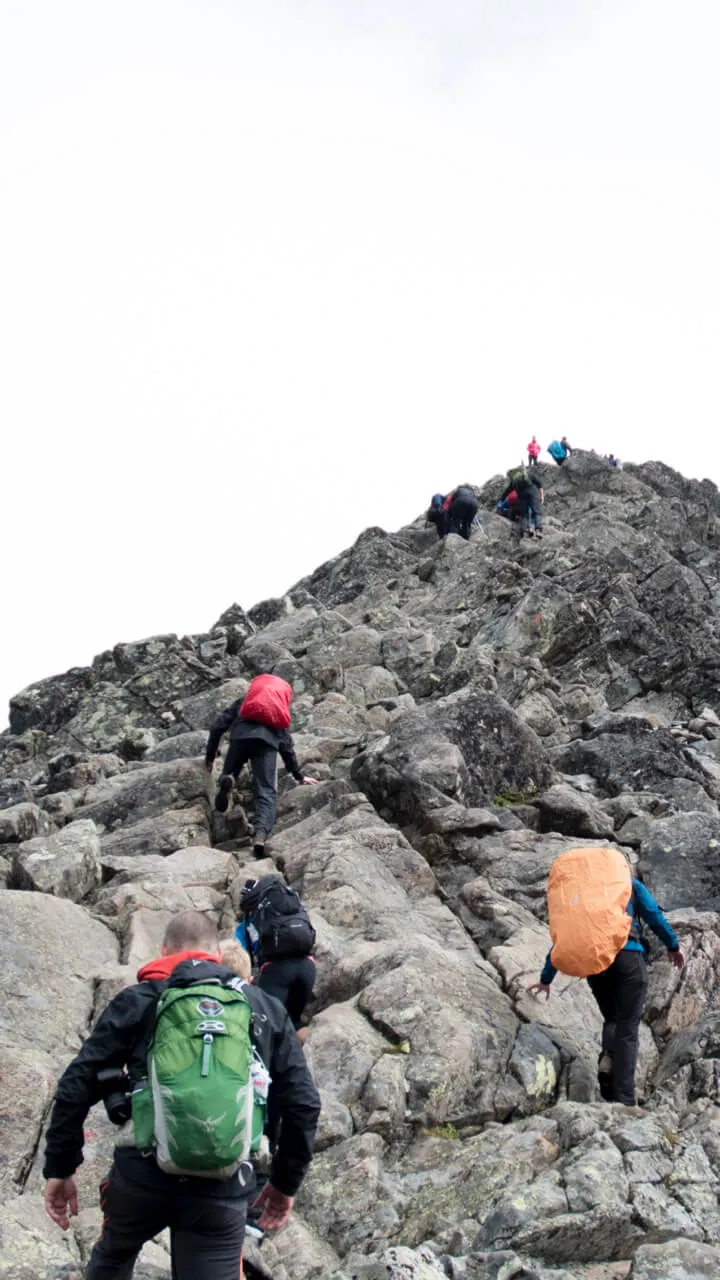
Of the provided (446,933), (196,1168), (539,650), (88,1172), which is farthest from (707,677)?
(196,1168)

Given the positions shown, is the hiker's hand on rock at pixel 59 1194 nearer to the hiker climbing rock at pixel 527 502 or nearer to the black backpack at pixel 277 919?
the black backpack at pixel 277 919

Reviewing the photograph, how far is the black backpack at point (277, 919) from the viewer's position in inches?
420

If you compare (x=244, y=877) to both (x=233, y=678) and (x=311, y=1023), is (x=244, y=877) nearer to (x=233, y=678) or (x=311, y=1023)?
(x=311, y=1023)

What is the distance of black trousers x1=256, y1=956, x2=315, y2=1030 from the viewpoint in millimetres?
10688

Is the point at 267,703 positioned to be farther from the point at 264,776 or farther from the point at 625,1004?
the point at 625,1004

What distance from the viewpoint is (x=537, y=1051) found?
11773mm

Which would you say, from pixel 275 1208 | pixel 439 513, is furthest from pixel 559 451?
pixel 275 1208

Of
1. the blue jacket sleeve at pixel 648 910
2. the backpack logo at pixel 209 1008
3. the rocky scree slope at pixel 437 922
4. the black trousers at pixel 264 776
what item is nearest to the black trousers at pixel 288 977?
the rocky scree slope at pixel 437 922

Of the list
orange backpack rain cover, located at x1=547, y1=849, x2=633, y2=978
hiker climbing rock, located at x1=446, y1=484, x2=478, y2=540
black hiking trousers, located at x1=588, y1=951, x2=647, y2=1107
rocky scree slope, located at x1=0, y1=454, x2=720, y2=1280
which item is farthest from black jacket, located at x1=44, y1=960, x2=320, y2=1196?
hiker climbing rock, located at x1=446, y1=484, x2=478, y2=540

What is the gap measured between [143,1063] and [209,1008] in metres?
0.68

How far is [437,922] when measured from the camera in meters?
15.3

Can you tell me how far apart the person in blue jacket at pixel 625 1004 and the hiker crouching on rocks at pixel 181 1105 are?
16.7ft

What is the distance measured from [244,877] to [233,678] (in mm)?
19252

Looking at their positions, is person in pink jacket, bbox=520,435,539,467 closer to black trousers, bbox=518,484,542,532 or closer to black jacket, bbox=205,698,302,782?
black trousers, bbox=518,484,542,532
